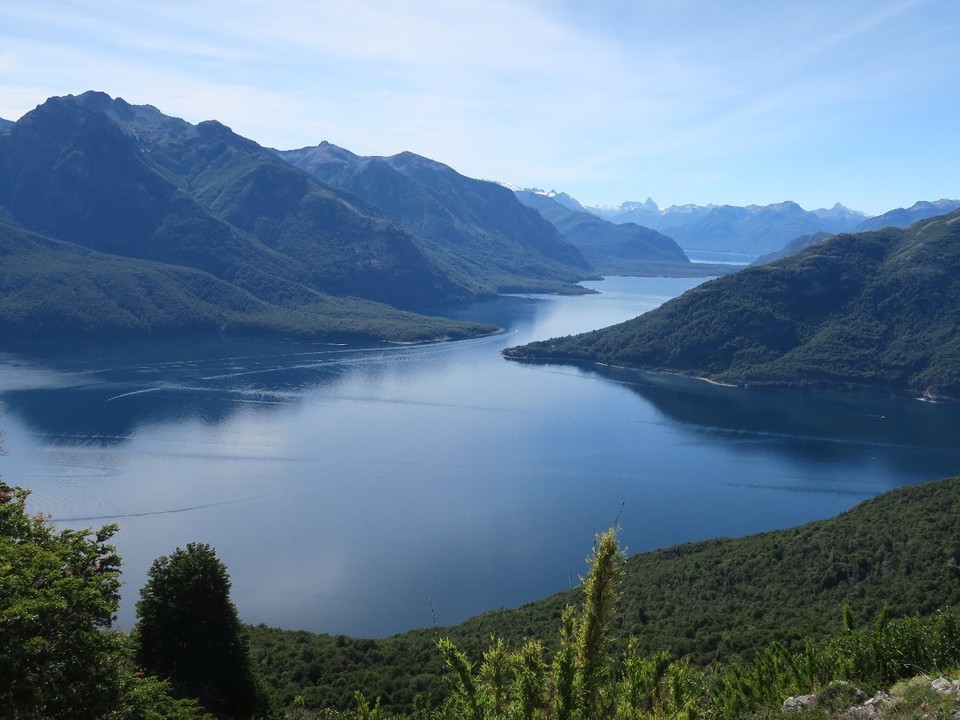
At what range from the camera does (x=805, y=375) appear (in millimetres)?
102938

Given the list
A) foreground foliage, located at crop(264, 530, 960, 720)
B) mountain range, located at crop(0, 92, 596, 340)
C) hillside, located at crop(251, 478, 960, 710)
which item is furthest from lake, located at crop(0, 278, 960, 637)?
foreground foliage, located at crop(264, 530, 960, 720)

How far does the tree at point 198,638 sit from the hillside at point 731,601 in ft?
11.6

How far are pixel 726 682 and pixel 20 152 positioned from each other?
20608 cm

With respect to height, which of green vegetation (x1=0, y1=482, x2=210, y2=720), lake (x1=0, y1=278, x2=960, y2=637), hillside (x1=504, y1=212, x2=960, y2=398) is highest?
hillside (x1=504, y1=212, x2=960, y2=398)

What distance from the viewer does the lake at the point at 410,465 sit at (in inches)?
1774

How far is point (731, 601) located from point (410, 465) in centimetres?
3771

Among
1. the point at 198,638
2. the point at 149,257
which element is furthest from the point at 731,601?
the point at 149,257

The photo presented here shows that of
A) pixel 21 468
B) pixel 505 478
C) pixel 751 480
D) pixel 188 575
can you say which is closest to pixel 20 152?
pixel 21 468

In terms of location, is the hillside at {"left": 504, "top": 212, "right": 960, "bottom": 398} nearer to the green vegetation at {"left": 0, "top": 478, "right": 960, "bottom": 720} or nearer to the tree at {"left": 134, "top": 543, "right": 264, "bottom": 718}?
the green vegetation at {"left": 0, "top": 478, "right": 960, "bottom": 720}

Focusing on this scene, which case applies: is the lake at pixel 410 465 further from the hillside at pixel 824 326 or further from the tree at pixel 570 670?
the tree at pixel 570 670

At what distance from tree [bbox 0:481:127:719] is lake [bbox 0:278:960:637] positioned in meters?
26.8

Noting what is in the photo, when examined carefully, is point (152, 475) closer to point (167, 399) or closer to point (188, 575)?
point (167, 399)

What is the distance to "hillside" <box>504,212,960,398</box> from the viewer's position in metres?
102

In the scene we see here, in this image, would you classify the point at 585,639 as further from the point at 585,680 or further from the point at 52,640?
the point at 52,640
